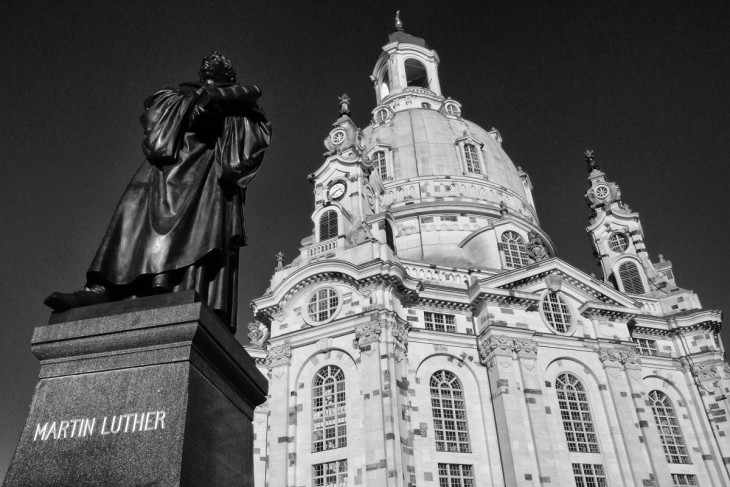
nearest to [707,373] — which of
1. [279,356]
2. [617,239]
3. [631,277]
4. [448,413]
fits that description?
[631,277]

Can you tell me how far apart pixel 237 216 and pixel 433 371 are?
2752 cm

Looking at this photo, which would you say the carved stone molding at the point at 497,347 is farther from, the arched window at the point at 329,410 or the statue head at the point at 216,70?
the statue head at the point at 216,70

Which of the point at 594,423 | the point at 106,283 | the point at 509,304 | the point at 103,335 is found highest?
the point at 509,304

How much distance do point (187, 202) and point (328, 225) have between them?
3087cm

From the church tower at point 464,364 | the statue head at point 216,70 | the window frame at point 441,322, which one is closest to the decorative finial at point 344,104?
the church tower at point 464,364

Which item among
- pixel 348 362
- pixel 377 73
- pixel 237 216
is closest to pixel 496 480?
pixel 348 362

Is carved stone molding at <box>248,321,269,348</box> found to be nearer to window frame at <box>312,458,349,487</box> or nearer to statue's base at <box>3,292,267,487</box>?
window frame at <box>312,458,349,487</box>

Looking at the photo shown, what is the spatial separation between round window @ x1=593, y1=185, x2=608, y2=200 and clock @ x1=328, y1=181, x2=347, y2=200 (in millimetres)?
25040

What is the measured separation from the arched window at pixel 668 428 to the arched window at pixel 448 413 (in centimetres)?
1297

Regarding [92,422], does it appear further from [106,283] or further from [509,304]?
[509,304]

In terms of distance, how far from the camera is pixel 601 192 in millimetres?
51312

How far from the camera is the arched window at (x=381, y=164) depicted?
164 ft

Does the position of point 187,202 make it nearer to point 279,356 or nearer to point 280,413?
point 280,413

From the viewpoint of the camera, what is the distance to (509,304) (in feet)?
114
